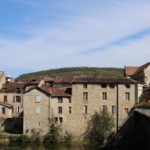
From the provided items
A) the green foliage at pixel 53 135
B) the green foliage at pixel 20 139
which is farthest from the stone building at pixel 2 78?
the green foliage at pixel 53 135

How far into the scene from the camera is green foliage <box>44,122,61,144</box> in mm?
86625

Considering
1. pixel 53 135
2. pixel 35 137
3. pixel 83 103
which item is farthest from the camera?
pixel 83 103

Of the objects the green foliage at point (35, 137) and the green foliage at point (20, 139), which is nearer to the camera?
the green foliage at point (20, 139)

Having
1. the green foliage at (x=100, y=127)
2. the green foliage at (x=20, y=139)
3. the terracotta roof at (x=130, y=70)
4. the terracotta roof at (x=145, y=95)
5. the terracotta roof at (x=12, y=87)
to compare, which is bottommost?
the green foliage at (x=20, y=139)

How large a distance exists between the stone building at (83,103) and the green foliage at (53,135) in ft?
5.76

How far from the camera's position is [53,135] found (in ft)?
285

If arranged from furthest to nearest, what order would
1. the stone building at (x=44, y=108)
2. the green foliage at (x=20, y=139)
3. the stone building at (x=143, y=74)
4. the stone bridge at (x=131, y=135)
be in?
1. the stone building at (x=143, y=74)
2. the stone building at (x=44, y=108)
3. the green foliage at (x=20, y=139)
4. the stone bridge at (x=131, y=135)

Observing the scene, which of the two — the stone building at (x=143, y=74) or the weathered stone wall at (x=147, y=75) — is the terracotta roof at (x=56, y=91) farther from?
the weathered stone wall at (x=147, y=75)

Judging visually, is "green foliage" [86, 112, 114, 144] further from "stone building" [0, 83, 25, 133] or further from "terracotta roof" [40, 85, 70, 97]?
"stone building" [0, 83, 25, 133]

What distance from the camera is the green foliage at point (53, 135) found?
86.6 meters

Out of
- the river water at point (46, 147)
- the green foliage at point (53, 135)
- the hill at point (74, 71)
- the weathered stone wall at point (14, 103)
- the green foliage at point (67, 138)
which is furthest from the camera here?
the hill at point (74, 71)

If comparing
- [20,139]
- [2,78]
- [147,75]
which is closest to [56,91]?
[20,139]

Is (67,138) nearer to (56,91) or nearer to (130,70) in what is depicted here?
(56,91)

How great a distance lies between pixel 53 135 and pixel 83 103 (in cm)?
799
